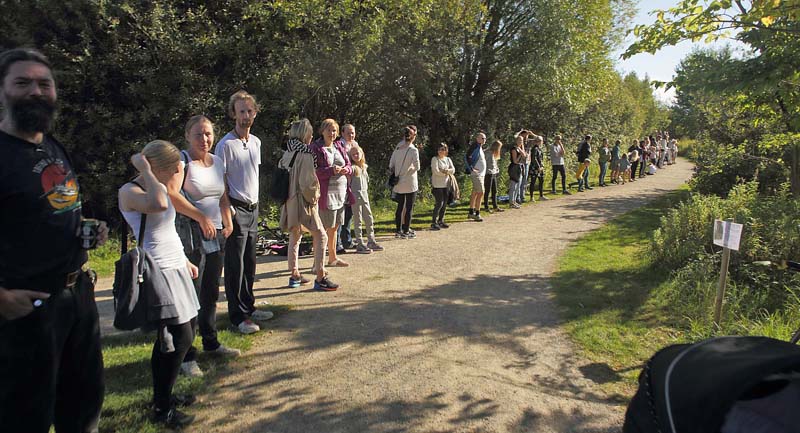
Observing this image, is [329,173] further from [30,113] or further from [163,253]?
[30,113]

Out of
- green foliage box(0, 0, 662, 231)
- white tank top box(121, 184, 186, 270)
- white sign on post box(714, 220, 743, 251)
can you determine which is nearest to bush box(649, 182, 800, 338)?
white sign on post box(714, 220, 743, 251)

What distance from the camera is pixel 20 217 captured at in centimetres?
Answer: 220

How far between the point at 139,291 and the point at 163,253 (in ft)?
0.94

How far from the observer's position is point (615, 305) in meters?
5.75

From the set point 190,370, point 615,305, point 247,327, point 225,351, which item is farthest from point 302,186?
point 615,305

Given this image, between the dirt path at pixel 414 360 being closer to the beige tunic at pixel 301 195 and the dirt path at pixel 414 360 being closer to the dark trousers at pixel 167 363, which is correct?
the dark trousers at pixel 167 363

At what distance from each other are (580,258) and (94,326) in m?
7.04

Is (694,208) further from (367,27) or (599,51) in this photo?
(599,51)

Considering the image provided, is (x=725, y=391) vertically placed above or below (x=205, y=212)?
below

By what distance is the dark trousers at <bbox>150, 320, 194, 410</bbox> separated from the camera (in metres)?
3.08

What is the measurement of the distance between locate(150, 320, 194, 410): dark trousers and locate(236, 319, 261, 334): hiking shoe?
4.99ft

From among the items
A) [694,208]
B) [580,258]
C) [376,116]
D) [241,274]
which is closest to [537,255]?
[580,258]

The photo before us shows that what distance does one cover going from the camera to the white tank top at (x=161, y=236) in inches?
118

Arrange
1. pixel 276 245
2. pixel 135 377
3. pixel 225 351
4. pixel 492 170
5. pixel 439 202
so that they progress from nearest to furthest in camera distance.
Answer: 1. pixel 135 377
2. pixel 225 351
3. pixel 276 245
4. pixel 439 202
5. pixel 492 170
